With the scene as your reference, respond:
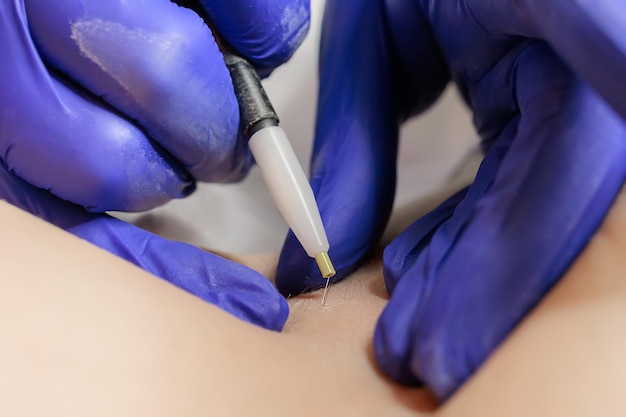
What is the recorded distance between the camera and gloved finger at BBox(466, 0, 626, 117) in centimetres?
33

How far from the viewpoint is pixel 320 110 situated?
2.32 feet

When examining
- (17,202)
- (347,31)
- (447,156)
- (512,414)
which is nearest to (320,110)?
(347,31)

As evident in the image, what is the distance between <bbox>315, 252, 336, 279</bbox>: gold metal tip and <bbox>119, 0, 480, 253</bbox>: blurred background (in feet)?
0.71

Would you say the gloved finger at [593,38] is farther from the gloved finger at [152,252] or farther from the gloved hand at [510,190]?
the gloved finger at [152,252]

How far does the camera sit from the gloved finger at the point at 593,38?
33 cm

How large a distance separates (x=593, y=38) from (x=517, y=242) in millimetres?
133

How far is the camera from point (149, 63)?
1.61 feet

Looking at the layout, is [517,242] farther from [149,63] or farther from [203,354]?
[149,63]

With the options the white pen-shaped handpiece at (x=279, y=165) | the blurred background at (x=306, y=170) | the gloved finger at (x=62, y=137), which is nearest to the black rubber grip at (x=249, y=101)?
the white pen-shaped handpiece at (x=279, y=165)

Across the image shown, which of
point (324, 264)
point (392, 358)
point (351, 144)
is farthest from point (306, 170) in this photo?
point (392, 358)

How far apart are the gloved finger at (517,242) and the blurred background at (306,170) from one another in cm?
36

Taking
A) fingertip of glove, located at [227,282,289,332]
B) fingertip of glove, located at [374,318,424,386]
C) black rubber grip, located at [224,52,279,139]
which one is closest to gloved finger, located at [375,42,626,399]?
fingertip of glove, located at [374,318,424,386]

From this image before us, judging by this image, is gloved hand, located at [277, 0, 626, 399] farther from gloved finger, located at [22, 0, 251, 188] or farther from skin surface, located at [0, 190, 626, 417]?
gloved finger, located at [22, 0, 251, 188]

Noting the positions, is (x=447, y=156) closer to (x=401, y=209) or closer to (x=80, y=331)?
(x=401, y=209)
